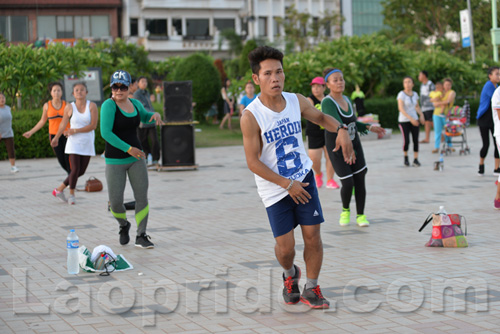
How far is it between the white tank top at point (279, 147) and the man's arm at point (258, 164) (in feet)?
0.16

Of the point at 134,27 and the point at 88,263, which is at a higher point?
the point at 134,27

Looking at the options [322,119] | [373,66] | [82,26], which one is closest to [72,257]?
[322,119]

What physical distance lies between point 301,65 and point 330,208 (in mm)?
17436

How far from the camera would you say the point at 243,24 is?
70.1 metres

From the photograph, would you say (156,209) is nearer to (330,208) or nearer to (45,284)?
(330,208)

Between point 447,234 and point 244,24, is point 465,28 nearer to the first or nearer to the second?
point 244,24

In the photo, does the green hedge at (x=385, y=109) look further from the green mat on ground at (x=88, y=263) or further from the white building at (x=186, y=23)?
the white building at (x=186, y=23)

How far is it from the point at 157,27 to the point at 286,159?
62.7 m

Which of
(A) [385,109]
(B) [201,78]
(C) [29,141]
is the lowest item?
(C) [29,141]

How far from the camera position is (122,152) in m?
7.99

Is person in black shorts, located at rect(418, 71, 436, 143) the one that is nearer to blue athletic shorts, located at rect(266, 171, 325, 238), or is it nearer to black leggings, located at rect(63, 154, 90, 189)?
black leggings, located at rect(63, 154, 90, 189)

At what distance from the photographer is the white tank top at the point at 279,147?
17.7ft

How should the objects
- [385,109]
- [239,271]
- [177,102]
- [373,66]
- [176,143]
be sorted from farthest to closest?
[373,66], [385,109], [176,143], [177,102], [239,271]

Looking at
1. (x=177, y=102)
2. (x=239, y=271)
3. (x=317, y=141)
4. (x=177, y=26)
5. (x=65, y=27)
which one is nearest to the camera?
(x=239, y=271)
